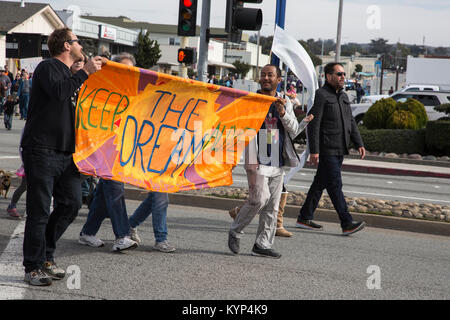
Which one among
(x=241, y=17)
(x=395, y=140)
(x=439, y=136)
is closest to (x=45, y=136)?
(x=241, y=17)

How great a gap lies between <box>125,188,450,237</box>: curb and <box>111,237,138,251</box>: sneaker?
10.1 ft

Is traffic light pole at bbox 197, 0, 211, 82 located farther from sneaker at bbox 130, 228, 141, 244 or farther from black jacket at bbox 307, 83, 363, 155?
sneaker at bbox 130, 228, 141, 244

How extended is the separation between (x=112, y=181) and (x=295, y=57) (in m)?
2.81

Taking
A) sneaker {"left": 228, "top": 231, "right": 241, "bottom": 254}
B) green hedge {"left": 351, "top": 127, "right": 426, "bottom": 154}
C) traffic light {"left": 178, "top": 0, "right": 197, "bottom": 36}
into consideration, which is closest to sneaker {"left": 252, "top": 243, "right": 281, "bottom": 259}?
sneaker {"left": 228, "top": 231, "right": 241, "bottom": 254}

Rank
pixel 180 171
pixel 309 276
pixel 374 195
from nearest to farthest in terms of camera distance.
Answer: pixel 309 276 → pixel 180 171 → pixel 374 195

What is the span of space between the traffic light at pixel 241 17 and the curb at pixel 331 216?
11.9 feet

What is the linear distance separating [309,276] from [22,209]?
4203 millimetres

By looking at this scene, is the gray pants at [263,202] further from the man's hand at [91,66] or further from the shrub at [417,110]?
the shrub at [417,110]

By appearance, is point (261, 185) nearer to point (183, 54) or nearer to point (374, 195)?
point (374, 195)

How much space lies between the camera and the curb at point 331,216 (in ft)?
27.9

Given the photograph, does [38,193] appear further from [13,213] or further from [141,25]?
[141,25]

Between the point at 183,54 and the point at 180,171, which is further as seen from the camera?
the point at 183,54
